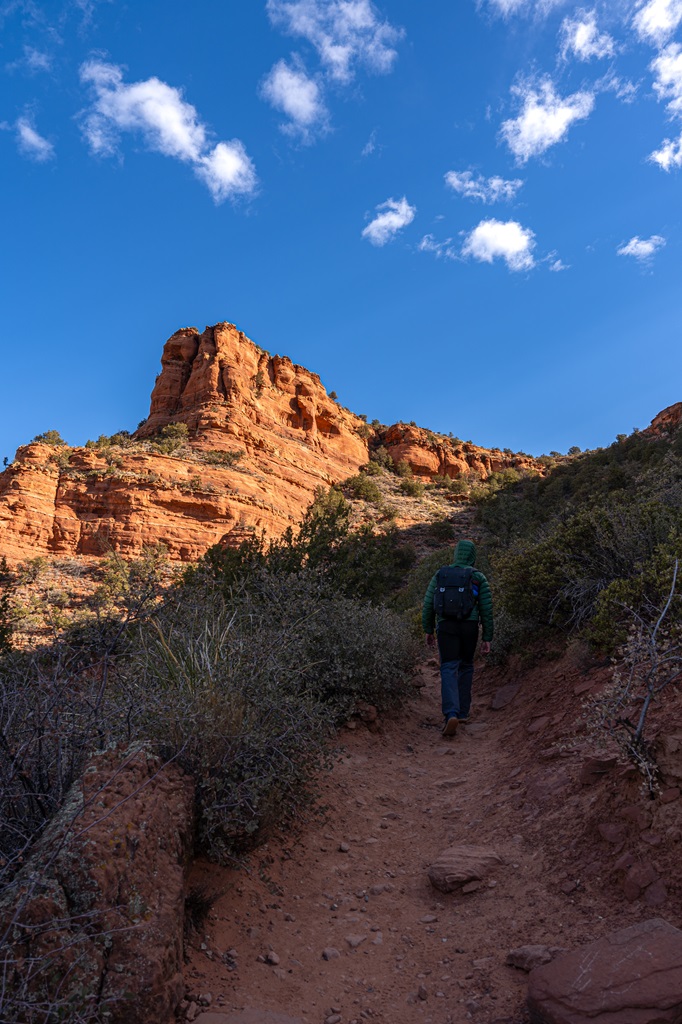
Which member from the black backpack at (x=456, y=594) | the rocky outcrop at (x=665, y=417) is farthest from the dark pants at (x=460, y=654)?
the rocky outcrop at (x=665, y=417)

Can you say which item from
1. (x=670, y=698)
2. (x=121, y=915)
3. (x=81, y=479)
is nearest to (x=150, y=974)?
(x=121, y=915)

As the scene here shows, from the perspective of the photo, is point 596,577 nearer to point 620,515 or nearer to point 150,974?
point 620,515

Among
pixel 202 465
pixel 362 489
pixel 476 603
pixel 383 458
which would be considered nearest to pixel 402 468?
pixel 383 458

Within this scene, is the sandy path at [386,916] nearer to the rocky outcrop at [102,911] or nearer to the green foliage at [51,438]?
the rocky outcrop at [102,911]

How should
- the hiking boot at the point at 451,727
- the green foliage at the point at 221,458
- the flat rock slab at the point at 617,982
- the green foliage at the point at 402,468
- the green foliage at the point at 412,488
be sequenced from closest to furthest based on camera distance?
the flat rock slab at the point at 617,982 → the hiking boot at the point at 451,727 → the green foliage at the point at 221,458 → the green foliage at the point at 412,488 → the green foliage at the point at 402,468

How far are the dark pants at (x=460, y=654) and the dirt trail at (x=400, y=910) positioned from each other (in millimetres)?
1576

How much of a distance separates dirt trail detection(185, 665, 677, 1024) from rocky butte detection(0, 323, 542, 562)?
19603 millimetres

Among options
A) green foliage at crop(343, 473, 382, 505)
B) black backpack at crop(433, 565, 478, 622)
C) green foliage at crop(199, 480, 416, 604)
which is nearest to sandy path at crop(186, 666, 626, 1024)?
black backpack at crop(433, 565, 478, 622)

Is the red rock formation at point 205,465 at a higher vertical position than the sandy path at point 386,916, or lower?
higher

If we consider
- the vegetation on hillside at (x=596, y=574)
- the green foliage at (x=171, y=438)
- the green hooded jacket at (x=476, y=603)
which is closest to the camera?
the vegetation on hillside at (x=596, y=574)

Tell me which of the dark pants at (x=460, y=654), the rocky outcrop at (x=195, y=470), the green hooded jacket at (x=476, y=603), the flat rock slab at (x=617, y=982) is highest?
the rocky outcrop at (x=195, y=470)

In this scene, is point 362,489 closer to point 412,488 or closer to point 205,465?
point 412,488

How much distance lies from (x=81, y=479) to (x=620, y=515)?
24.6m

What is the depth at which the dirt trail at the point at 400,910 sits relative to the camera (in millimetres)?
2379
